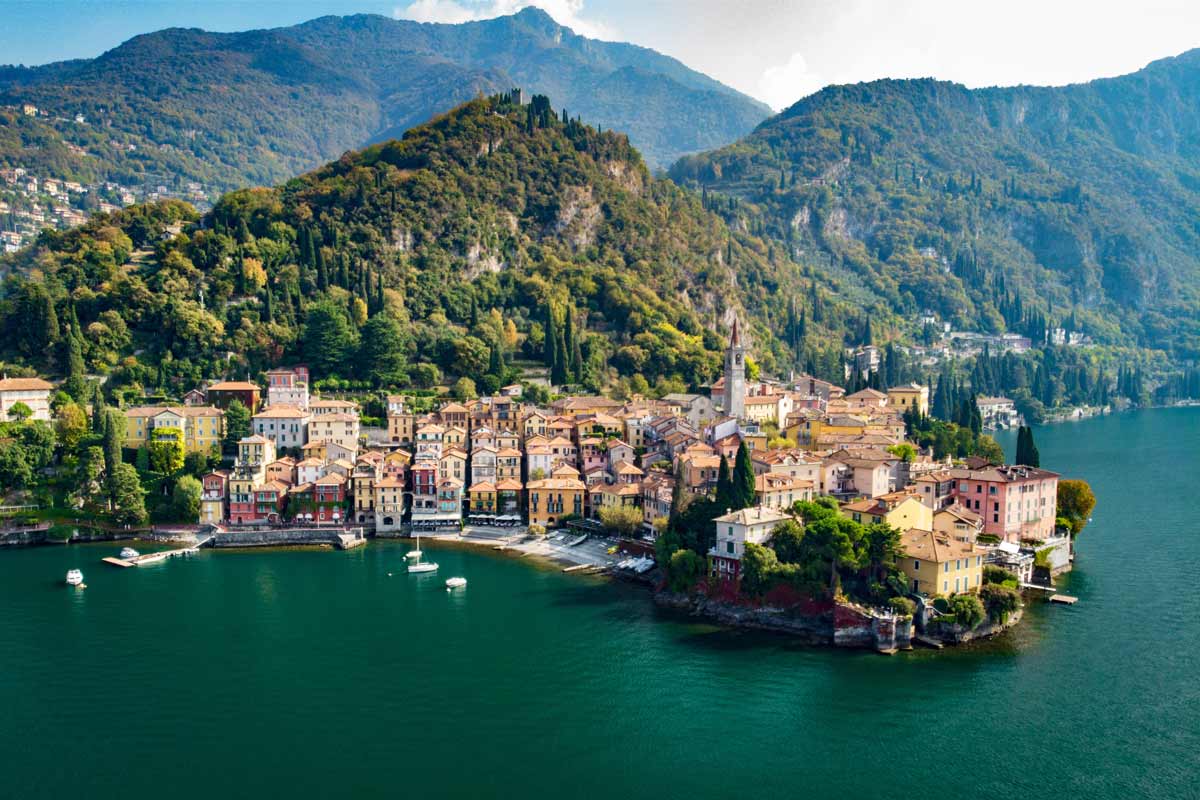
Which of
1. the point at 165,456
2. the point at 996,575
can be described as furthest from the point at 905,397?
the point at 165,456

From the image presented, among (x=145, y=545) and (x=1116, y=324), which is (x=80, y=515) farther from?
(x=1116, y=324)

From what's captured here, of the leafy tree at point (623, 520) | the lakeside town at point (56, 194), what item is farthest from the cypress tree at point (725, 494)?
the lakeside town at point (56, 194)

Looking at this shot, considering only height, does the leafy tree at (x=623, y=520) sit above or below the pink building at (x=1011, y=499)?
below

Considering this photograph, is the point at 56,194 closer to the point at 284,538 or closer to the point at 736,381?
the point at 284,538

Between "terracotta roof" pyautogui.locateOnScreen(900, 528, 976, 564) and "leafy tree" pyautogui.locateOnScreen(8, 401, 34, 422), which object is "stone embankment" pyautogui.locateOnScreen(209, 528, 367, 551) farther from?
"terracotta roof" pyautogui.locateOnScreen(900, 528, 976, 564)

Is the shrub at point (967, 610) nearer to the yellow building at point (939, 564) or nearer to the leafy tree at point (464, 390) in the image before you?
the yellow building at point (939, 564)

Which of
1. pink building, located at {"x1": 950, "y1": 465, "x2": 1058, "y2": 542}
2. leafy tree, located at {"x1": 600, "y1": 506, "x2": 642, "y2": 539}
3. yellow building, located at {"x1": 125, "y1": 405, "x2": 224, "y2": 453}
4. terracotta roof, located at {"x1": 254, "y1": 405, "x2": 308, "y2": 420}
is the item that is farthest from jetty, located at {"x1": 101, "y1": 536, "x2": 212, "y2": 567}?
pink building, located at {"x1": 950, "y1": 465, "x2": 1058, "y2": 542}
